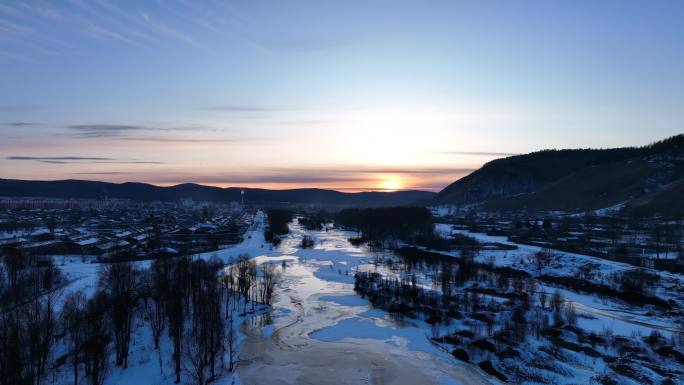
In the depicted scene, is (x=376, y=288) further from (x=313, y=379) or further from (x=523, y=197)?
(x=523, y=197)

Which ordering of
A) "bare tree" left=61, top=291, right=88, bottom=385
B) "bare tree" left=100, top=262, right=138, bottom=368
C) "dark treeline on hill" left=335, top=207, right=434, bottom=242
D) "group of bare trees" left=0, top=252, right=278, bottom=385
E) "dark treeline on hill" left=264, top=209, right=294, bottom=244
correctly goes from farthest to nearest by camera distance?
"dark treeline on hill" left=264, top=209, right=294, bottom=244
"dark treeline on hill" left=335, top=207, right=434, bottom=242
"bare tree" left=100, top=262, right=138, bottom=368
"bare tree" left=61, top=291, right=88, bottom=385
"group of bare trees" left=0, top=252, right=278, bottom=385

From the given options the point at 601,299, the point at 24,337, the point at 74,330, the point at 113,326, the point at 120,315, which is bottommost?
the point at 601,299

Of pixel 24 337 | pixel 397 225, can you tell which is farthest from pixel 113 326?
pixel 397 225

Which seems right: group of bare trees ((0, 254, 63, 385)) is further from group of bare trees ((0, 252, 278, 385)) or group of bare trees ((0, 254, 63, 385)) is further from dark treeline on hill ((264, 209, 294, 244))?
dark treeline on hill ((264, 209, 294, 244))

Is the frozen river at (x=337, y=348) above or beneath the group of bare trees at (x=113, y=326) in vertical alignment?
beneath

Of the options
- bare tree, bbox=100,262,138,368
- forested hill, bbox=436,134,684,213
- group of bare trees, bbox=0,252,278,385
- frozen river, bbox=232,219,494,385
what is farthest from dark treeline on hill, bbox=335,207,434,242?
bare tree, bbox=100,262,138,368

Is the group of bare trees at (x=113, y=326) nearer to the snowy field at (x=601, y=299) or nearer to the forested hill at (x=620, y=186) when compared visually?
the snowy field at (x=601, y=299)

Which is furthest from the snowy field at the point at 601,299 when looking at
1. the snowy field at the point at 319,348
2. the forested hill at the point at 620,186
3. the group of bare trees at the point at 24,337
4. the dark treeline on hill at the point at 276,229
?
the forested hill at the point at 620,186

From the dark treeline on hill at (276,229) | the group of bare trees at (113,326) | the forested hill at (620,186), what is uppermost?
the forested hill at (620,186)

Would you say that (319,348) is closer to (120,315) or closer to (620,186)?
(120,315)
